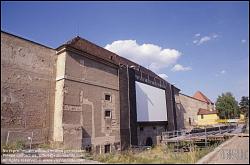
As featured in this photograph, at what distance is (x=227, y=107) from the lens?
1881 inches

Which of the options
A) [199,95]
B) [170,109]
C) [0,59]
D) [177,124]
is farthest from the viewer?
[199,95]

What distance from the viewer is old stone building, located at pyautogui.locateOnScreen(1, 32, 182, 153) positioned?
13.1 metres

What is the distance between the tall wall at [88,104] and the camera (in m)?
15.1

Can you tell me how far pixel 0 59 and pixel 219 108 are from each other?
45652 mm

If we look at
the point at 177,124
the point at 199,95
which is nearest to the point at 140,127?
the point at 177,124

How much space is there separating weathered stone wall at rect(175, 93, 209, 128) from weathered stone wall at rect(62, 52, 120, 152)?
1739 centimetres

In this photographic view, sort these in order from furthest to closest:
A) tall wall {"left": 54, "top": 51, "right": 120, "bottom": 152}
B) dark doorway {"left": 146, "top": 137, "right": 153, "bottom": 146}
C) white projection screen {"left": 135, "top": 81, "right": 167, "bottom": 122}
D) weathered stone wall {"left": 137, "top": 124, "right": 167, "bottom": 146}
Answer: dark doorway {"left": 146, "top": 137, "right": 153, "bottom": 146} → white projection screen {"left": 135, "top": 81, "right": 167, "bottom": 122} → weathered stone wall {"left": 137, "top": 124, "right": 167, "bottom": 146} → tall wall {"left": 54, "top": 51, "right": 120, "bottom": 152}

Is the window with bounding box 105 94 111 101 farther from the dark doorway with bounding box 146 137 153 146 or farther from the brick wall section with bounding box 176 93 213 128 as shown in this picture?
the brick wall section with bounding box 176 93 213 128

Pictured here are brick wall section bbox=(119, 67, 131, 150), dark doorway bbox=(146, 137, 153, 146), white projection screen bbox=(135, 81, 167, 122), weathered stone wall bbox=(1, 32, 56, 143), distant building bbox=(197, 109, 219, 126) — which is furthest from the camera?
distant building bbox=(197, 109, 219, 126)

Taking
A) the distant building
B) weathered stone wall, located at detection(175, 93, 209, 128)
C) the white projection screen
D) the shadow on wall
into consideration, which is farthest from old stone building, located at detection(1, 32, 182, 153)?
the distant building

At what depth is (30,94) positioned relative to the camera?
1387 cm

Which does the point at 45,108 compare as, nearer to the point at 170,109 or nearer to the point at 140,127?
the point at 140,127

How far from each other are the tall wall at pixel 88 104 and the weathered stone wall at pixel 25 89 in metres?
1.22

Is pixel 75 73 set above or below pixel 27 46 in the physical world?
below
